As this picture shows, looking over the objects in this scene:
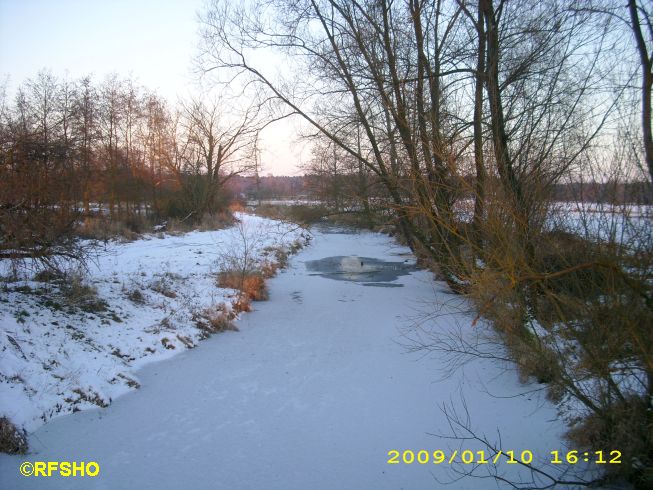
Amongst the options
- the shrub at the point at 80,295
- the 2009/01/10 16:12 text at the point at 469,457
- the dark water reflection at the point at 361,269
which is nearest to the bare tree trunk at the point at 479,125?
the 2009/01/10 16:12 text at the point at 469,457

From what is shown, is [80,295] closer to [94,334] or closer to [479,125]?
[94,334]

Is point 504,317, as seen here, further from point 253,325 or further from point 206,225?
point 206,225

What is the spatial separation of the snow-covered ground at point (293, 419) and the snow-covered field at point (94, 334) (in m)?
0.25

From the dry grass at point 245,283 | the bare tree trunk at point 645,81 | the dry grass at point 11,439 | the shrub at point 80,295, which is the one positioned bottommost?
the dry grass at point 11,439

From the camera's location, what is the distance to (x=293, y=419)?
218 inches

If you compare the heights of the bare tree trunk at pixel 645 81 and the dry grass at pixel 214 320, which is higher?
the bare tree trunk at pixel 645 81

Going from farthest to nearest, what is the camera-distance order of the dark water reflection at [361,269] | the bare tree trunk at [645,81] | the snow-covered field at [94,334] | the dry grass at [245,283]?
the dark water reflection at [361,269] → the dry grass at [245,283] → the snow-covered field at [94,334] → the bare tree trunk at [645,81]

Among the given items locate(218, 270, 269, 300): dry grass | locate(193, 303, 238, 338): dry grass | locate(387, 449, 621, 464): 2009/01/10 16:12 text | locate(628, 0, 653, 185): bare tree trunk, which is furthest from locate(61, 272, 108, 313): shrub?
locate(628, 0, 653, 185): bare tree trunk

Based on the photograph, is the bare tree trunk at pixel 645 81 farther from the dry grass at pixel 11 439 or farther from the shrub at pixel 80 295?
the shrub at pixel 80 295

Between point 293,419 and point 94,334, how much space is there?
3759mm

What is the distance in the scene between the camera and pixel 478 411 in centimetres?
575

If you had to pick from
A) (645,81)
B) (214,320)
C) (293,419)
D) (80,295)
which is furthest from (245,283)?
(645,81)

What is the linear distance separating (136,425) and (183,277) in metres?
6.92

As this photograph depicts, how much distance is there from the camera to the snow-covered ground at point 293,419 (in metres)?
4.39
